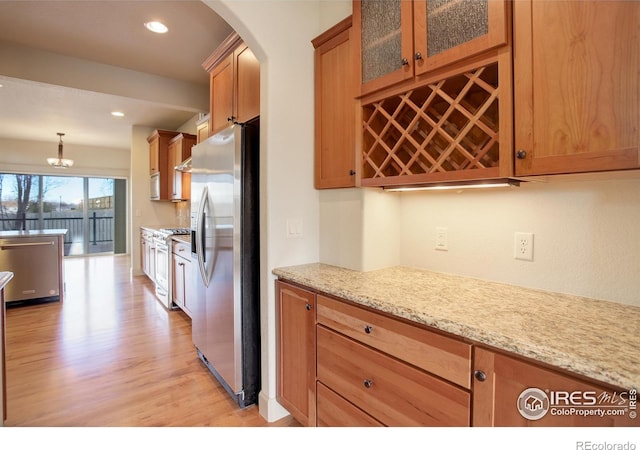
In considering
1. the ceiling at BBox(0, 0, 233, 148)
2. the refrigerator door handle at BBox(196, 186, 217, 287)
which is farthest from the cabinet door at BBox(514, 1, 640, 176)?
the ceiling at BBox(0, 0, 233, 148)

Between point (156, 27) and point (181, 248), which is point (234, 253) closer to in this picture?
point (181, 248)

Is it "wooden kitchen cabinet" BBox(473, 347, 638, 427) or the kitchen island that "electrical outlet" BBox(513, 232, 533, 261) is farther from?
the kitchen island

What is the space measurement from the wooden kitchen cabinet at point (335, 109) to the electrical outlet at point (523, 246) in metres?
0.82

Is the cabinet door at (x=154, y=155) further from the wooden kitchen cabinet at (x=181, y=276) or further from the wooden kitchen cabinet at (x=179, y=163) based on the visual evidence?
the wooden kitchen cabinet at (x=181, y=276)

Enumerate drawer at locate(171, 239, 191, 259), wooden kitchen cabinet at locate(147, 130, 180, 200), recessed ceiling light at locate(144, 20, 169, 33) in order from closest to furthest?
recessed ceiling light at locate(144, 20, 169, 33) → drawer at locate(171, 239, 191, 259) → wooden kitchen cabinet at locate(147, 130, 180, 200)

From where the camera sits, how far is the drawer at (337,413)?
137 centimetres

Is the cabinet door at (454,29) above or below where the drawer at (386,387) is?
above

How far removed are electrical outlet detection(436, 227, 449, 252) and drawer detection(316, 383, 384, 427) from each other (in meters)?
0.91

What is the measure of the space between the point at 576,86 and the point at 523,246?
0.69 m

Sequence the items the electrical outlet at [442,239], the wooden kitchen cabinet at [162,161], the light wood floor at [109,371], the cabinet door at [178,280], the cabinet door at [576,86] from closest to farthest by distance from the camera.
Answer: the cabinet door at [576,86], the electrical outlet at [442,239], the light wood floor at [109,371], the cabinet door at [178,280], the wooden kitchen cabinet at [162,161]

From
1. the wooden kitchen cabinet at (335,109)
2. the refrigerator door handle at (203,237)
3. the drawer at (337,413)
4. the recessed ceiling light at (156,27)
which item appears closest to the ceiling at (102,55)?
the recessed ceiling light at (156,27)

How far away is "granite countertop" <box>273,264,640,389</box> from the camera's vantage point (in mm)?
805

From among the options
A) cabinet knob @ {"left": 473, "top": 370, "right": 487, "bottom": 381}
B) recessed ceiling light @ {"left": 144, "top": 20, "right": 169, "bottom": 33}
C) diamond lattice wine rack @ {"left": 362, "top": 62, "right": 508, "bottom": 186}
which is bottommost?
cabinet knob @ {"left": 473, "top": 370, "right": 487, "bottom": 381}

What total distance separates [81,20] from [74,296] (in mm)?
3491
